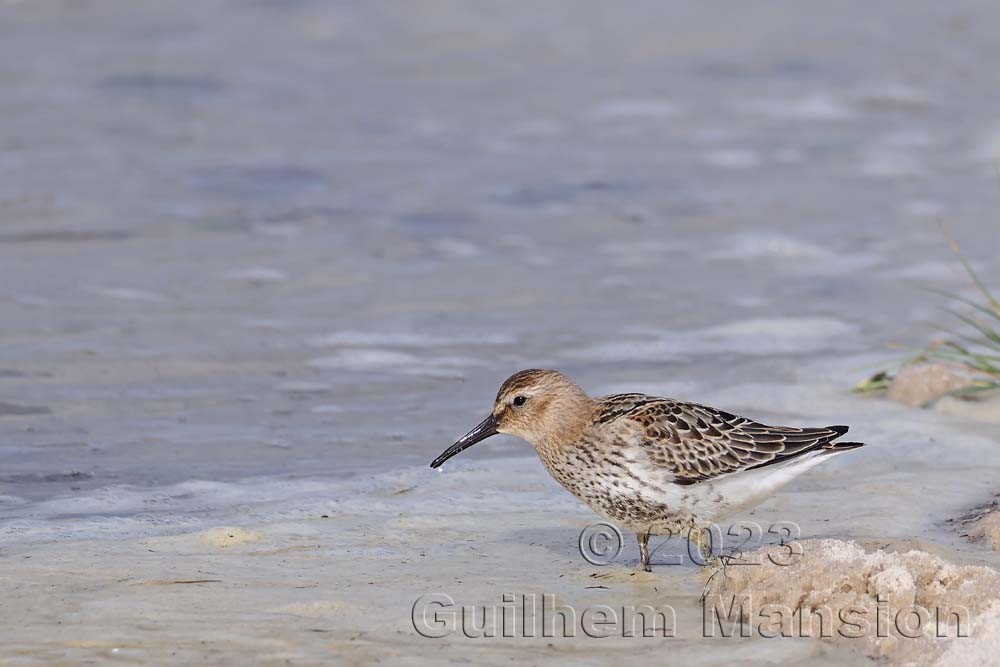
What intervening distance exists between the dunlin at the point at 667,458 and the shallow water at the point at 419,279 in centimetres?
26

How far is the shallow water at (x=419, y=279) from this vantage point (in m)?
5.78

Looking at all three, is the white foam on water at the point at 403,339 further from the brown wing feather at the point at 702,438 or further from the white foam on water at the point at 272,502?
the brown wing feather at the point at 702,438

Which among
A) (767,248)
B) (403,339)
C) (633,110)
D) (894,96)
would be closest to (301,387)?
(403,339)

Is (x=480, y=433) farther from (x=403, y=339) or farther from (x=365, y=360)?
(x=403, y=339)

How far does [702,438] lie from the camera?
5.96 meters

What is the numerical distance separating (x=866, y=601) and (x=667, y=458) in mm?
1097

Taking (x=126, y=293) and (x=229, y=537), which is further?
(x=126, y=293)

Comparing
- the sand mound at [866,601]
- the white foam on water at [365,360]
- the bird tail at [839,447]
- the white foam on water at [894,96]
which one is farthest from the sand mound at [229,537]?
the white foam on water at [894,96]

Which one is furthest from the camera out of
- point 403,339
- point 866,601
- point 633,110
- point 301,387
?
point 633,110

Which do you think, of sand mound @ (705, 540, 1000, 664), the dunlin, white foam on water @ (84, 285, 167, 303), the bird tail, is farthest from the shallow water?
the bird tail

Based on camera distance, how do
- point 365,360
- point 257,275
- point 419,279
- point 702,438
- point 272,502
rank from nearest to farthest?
point 702,438 → point 272,502 → point 365,360 → point 257,275 → point 419,279

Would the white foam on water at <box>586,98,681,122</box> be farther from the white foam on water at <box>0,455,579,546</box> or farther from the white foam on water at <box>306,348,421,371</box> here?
the white foam on water at <box>0,455,579,546</box>

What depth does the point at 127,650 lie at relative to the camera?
475 cm

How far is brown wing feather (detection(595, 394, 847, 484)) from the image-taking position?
5.86 meters
